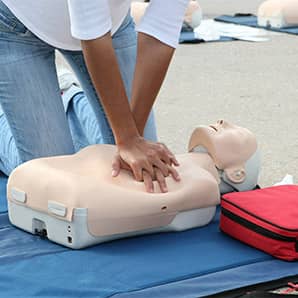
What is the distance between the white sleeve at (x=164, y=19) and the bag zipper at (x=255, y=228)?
1.40 feet

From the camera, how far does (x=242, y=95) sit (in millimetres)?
3975

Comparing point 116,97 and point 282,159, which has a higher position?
point 116,97

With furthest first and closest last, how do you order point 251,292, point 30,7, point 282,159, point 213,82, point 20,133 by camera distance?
1. point 213,82
2. point 282,159
3. point 20,133
4. point 30,7
5. point 251,292

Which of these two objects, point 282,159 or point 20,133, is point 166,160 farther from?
point 282,159

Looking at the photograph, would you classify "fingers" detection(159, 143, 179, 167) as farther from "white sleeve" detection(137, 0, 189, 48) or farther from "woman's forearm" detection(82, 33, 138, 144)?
"white sleeve" detection(137, 0, 189, 48)

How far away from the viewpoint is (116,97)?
6.28 ft

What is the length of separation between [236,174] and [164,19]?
51 centimetres

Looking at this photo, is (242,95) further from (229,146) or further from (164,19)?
(164,19)

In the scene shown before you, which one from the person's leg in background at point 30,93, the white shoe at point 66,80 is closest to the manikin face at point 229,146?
the person's leg in background at point 30,93

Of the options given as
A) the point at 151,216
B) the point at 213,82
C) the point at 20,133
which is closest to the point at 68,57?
the point at 20,133

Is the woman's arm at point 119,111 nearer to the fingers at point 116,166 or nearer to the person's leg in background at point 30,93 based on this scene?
the fingers at point 116,166

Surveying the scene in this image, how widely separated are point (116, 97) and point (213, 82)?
96.1 inches

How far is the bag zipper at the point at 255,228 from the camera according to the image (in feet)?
6.08

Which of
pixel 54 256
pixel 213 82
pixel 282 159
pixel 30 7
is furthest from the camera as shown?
pixel 213 82
